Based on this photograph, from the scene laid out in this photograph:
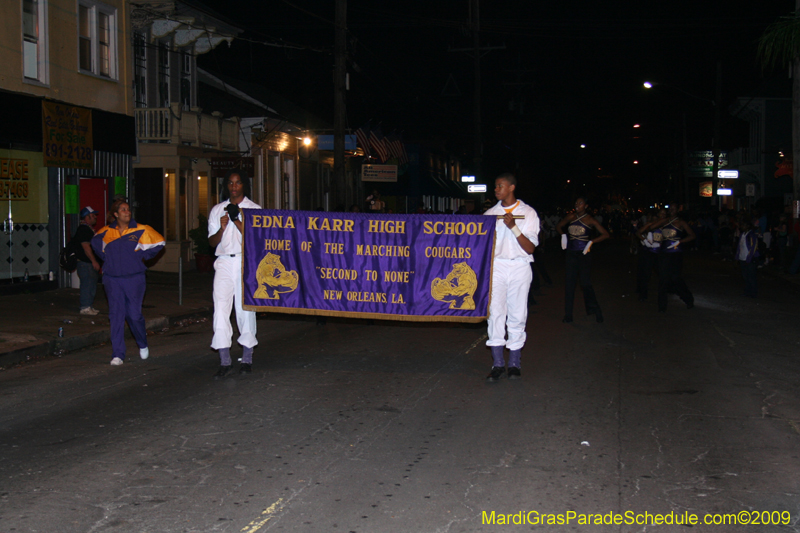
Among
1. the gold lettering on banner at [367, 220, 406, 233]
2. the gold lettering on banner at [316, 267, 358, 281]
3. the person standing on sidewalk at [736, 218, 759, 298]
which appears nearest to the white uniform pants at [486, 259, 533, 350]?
the gold lettering on banner at [367, 220, 406, 233]

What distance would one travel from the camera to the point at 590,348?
33.2ft

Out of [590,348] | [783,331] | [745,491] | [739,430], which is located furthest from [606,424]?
[783,331]

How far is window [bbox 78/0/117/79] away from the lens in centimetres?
1764

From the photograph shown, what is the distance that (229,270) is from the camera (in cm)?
802

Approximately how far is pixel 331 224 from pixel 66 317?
630 cm

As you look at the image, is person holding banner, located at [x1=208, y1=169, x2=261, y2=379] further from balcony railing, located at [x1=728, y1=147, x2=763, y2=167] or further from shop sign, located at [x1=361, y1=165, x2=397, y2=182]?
balcony railing, located at [x1=728, y1=147, x2=763, y2=167]

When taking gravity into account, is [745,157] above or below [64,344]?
above

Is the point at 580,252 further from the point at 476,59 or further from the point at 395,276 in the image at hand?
the point at 476,59

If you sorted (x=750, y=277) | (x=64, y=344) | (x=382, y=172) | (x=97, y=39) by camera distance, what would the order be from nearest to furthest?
(x=64, y=344), (x=750, y=277), (x=97, y=39), (x=382, y=172)

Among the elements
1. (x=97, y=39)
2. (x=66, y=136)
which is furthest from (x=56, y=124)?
(x=97, y=39)

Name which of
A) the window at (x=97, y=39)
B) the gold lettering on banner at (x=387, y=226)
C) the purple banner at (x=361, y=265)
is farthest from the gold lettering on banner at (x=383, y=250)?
the window at (x=97, y=39)

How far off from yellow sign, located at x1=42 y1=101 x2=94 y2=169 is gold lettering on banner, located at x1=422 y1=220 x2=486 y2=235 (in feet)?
34.5

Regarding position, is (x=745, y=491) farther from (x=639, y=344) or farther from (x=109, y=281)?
(x=109, y=281)

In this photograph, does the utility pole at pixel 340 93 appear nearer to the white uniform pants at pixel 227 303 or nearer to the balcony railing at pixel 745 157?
the white uniform pants at pixel 227 303
